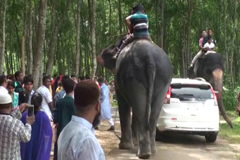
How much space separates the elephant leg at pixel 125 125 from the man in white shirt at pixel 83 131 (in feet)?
23.4

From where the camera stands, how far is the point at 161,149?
10820mm

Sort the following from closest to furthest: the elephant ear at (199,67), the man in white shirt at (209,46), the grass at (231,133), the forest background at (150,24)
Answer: the grass at (231,133) < the elephant ear at (199,67) < the man in white shirt at (209,46) < the forest background at (150,24)

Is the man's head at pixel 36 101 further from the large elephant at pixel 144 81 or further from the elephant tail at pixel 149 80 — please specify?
the elephant tail at pixel 149 80

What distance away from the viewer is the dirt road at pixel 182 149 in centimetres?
984

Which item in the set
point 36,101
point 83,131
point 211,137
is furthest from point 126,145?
point 83,131

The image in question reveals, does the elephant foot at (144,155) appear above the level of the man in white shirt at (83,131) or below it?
below

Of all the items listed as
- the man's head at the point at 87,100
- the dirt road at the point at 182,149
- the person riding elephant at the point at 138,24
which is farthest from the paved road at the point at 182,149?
the man's head at the point at 87,100

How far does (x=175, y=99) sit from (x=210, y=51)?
428 centimetres

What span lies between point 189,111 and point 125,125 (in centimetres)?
175

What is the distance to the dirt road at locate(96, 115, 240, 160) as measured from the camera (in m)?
9.84

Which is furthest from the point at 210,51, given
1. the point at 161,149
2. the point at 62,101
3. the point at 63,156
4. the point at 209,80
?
the point at 63,156

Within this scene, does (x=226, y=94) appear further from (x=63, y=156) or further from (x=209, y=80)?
(x=63, y=156)

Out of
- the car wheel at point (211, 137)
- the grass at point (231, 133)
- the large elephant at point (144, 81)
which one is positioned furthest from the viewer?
the grass at point (231, 133)

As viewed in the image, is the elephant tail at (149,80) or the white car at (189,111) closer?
the elephant tail at (149,80)
